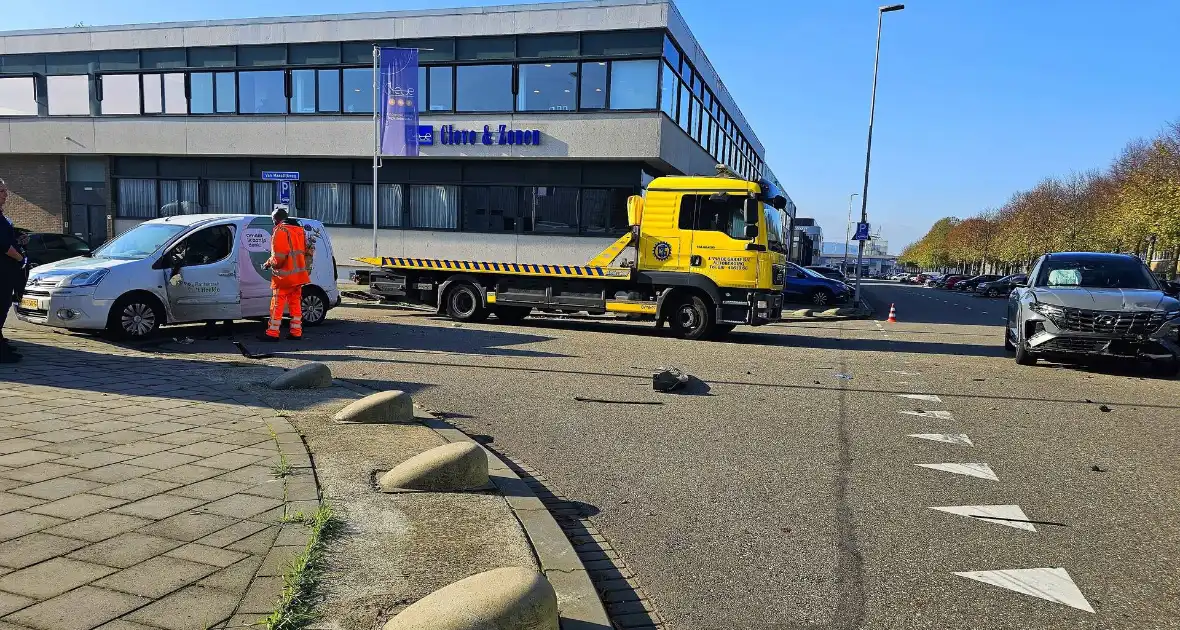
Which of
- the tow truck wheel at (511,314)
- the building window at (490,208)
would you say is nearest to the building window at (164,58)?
the building window at (490,208)

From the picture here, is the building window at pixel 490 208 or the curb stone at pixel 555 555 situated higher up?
the building window at pixel 490 208

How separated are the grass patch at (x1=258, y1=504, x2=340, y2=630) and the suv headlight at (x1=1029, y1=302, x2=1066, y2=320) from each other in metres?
9.90

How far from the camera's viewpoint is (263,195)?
26.8 metres

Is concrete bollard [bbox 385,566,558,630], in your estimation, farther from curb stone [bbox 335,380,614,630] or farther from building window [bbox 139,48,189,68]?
building window [bbox 139,48,189,68]

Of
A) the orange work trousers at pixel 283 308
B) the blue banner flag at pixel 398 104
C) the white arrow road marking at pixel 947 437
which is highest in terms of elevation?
the blue banner flag at pixel 398 104

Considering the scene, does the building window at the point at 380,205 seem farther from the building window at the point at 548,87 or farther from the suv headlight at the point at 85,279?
the suv headlight at the point at 85,279

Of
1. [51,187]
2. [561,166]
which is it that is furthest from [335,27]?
[51,187]

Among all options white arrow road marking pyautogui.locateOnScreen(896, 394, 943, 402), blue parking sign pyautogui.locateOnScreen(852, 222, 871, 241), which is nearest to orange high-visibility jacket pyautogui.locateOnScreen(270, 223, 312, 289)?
white arrow road marking pyautogui.locateOnScreen(896, 394, 943, 402)

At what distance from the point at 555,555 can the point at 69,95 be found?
31.4 m

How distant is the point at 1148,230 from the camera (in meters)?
34.8

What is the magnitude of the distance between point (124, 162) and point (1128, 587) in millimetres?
31275

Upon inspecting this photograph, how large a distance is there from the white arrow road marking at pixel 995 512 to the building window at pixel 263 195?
2588cm

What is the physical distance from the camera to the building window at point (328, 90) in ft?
82.4

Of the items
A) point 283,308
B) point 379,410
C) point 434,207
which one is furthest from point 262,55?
point 379,410
